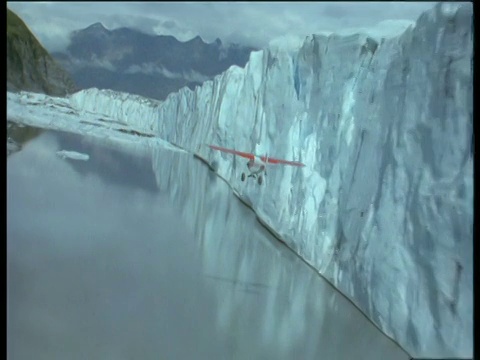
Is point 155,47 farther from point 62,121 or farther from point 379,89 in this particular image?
point 379,89

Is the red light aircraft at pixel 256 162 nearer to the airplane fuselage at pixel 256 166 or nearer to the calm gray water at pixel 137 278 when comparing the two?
the airplane fuselage at pixel 256 166

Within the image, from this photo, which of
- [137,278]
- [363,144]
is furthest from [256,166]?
[137,278]

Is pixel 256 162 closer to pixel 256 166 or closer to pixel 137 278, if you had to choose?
pixel 256 166

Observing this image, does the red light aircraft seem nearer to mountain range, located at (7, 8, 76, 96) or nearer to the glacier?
the glacier

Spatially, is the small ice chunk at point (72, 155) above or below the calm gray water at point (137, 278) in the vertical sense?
above

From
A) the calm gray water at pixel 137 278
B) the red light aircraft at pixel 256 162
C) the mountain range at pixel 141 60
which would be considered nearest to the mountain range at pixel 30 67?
the mountain range at pixel 141 60

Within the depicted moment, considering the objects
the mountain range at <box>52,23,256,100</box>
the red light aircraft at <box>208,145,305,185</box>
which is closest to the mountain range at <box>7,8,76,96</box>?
the mountain range at <box>52,23,256,100</box>
